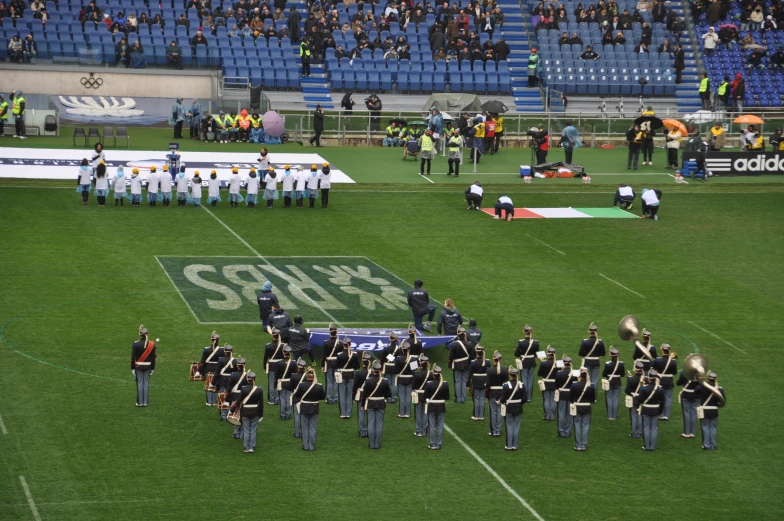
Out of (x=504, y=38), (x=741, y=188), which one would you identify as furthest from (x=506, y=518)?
(x=504, y=38)

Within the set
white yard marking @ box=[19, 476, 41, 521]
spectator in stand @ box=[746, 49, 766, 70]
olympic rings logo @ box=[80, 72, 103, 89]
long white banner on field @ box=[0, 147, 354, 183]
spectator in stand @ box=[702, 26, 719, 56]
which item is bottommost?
white yard marking @ box=[19, 476, 41, 521]

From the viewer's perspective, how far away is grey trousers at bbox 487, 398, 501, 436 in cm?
2164

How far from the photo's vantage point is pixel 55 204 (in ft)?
132

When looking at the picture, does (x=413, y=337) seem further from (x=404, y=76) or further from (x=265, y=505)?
(x=404, y=76)

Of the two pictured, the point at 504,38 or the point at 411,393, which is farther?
the point at 504,38

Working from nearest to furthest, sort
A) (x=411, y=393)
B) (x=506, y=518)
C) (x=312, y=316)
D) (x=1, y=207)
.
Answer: (x=506, y=518) < (x=411, y=393) < (x=312, y=316) < (x=1, y=207)

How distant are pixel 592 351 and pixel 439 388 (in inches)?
169

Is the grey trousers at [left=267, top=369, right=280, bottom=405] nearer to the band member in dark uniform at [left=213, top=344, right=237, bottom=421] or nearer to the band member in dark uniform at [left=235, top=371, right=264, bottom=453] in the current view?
the band member in dark uniform at [left=213, top=344, right=237, bottom=421]

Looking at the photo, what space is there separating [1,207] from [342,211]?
1123cm

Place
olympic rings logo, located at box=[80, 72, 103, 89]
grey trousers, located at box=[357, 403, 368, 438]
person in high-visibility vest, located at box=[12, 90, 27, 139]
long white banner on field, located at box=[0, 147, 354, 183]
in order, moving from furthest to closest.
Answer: olympic rings logo, located at box=[80, 72, 103, 89]
person in high-visibility vest, located at box=[12, 90, 27, 139]
long white banner on field, located at box=[0, 147, 354, 183]
grey trousers, located at box=[357, 403, 368, 438]

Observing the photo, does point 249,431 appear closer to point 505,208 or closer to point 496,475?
point 496,475

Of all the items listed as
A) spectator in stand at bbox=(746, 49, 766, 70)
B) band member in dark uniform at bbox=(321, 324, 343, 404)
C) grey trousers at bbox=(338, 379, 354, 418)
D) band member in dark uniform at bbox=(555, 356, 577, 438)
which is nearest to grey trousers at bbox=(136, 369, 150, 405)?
band member in dark uniform at bbox=(321, 324, 343, 404)

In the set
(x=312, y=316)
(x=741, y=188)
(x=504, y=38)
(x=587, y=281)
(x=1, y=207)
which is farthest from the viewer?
(x=504, y=38)

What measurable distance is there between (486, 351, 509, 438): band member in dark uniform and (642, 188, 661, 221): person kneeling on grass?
20.6 metres
